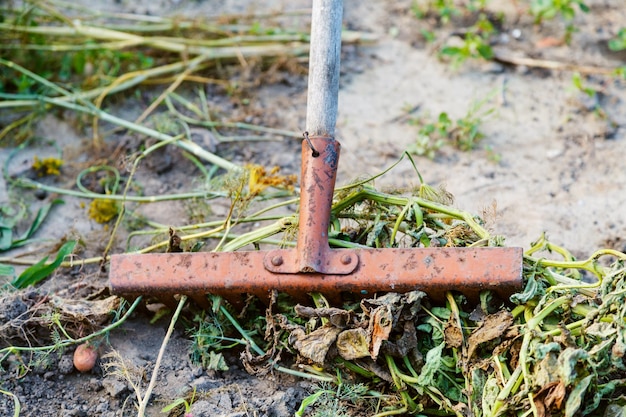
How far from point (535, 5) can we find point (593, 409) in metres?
2.60

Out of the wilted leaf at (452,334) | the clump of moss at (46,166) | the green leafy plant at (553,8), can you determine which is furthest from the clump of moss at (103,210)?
the green leafy plant at (553,8)

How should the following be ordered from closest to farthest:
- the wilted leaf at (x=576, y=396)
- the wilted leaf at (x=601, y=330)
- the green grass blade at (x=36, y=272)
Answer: the wilted leaf at (x=576, y=396), the wilted leaf at (x=601, y=330), the green grass blade at (x=36, y=272)

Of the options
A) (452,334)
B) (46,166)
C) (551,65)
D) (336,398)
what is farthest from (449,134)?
(46,166)

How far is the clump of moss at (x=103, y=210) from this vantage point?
10.0 ft

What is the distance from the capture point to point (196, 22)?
397 cm

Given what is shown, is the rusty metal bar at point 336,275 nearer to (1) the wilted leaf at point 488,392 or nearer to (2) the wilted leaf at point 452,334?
(2) the wilted leaf at point 452,334

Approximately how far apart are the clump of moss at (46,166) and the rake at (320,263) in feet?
3.42

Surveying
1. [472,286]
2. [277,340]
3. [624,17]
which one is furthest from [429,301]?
[624,17]

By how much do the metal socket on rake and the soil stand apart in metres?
0.23

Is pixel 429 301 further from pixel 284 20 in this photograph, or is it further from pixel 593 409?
pixel 284 20

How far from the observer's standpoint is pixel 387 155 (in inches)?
133

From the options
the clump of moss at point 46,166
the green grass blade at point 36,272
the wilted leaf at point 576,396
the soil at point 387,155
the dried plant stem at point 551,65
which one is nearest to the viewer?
the wilted leaf at point 576,396

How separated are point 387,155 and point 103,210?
1.20 m

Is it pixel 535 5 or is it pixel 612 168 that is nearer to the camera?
pixel 612 168
